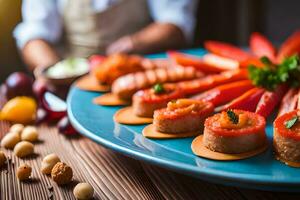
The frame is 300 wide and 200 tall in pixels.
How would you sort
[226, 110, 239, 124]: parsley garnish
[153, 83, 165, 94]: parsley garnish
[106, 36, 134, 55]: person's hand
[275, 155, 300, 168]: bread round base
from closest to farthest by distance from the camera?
[275, 155, 300, 168]: bread round base, [226, 110, 239, 124]: parsley garnish, [153, 83, 165, 94]: parsley garnish, [106, 36, 134, 55]: person's hand

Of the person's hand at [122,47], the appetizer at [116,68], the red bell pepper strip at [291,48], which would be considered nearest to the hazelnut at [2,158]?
the appetizer at [116,68]

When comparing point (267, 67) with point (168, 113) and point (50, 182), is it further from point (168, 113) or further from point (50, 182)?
point (50, 182)

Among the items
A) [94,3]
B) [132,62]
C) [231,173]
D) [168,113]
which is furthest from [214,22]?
[231,173]

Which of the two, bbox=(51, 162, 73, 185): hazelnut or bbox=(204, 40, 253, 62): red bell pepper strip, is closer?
bbox=(51, 162, 73, 185): hazelnut

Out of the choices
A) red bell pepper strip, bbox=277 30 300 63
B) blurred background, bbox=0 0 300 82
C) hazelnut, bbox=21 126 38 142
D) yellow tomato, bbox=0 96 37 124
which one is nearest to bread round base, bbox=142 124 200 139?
hazelnut, bbox=21 126 38 142

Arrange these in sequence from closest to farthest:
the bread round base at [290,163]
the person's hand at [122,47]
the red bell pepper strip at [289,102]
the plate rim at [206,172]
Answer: the plate rim at [206,172], the bread round base at [290,163], the red bell pepper strip at [289,102], the person's hand at [122,47]

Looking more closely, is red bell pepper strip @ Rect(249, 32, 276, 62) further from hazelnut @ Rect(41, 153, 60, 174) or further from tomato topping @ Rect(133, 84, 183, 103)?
hazelnut @ Rect(41, 153, 60, 174)

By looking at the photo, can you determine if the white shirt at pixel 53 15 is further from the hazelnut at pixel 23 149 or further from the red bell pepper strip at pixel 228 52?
the hazelnut at pixel 23 149
